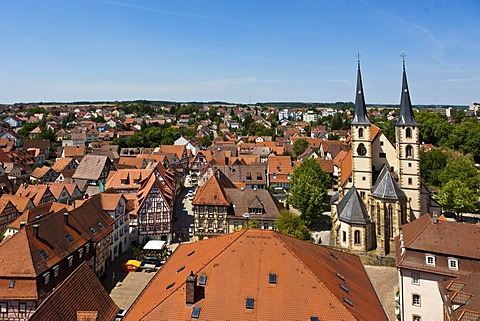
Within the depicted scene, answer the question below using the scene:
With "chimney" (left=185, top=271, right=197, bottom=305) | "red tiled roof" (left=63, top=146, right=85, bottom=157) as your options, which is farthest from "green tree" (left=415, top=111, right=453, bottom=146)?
"chimney" (left=185, top=271, right=197, bottom=305)

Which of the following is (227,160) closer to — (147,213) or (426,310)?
(147,213)

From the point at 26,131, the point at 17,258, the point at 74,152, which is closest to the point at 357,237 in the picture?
the point at 17,258

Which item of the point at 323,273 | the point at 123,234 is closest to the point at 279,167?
the point at 123,234

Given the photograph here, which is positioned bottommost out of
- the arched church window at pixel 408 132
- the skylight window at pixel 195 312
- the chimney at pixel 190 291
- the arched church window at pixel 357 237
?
the arched church window at pixel 357 237

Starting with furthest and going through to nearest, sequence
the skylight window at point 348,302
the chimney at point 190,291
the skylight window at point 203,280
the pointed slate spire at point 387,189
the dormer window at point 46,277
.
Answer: the pointed slate spire at point 387,189 < the dormer window at point 46,277 < the skylight window at point 203,280 < the skylight window at point 348,302 < the chimney at point 190,291

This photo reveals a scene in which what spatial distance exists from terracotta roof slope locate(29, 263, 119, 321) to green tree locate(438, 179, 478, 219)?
4304 cm

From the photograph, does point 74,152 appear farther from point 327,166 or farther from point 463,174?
point 463,174

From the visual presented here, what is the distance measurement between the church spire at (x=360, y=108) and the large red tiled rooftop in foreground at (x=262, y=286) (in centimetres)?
2645

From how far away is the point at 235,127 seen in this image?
19688 centimetres

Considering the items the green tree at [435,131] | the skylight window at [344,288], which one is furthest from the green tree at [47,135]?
the skylight window at [344,288]

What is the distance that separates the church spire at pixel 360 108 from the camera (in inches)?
1718

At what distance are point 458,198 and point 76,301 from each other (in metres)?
45.2

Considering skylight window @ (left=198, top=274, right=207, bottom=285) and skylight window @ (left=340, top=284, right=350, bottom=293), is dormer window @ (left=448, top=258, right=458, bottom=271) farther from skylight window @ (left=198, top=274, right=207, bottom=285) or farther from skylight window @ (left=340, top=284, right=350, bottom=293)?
skylight window @ (left=198, top=274, right=207, bottom=285)

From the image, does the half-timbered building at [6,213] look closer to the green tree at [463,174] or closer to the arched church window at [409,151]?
the arched church window at [409,151]
